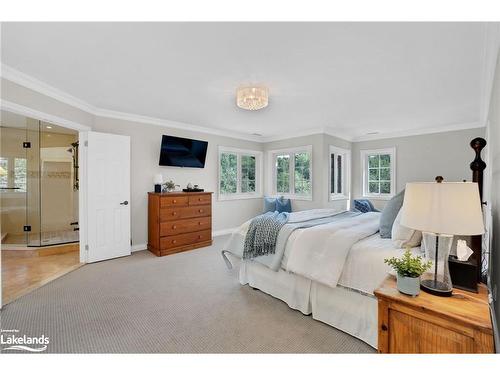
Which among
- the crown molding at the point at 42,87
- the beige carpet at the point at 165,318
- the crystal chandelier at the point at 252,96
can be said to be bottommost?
the beige carpet at the point at 165,318

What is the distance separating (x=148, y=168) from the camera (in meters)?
4.35

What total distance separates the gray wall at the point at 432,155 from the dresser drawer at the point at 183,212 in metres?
3.94

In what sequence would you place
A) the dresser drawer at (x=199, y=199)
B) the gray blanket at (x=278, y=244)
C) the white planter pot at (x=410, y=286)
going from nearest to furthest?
1. the white planter pot at (x=410, y=286)
2. the gray blanket at (x=278, y=244)
3. the dresser drawer at (x=199, y=199)

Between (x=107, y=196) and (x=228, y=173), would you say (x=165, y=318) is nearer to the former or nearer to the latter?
(x=107, y=196)

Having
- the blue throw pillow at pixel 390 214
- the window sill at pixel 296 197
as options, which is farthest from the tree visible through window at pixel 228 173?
the blue throw pillow at pixel 390 214

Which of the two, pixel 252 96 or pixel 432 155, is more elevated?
pixel 252 96

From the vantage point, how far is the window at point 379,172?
5336mm

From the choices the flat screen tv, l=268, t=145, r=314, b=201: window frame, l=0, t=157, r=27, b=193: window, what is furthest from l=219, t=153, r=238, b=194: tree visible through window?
l=0, t=157, r=27, b=193: window

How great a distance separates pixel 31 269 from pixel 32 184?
2.45m

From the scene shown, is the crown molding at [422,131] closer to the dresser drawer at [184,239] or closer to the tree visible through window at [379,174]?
the tree visible through window at [379,174]

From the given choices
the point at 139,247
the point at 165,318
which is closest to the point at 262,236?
the point at 165,318

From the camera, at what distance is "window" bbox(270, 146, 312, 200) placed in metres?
5.39

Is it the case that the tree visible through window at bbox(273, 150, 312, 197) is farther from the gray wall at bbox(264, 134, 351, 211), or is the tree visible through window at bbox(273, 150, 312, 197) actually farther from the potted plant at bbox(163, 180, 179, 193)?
the potted plant at bbox(163, 180, 179, 193)

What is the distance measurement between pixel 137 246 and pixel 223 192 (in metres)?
2.14
